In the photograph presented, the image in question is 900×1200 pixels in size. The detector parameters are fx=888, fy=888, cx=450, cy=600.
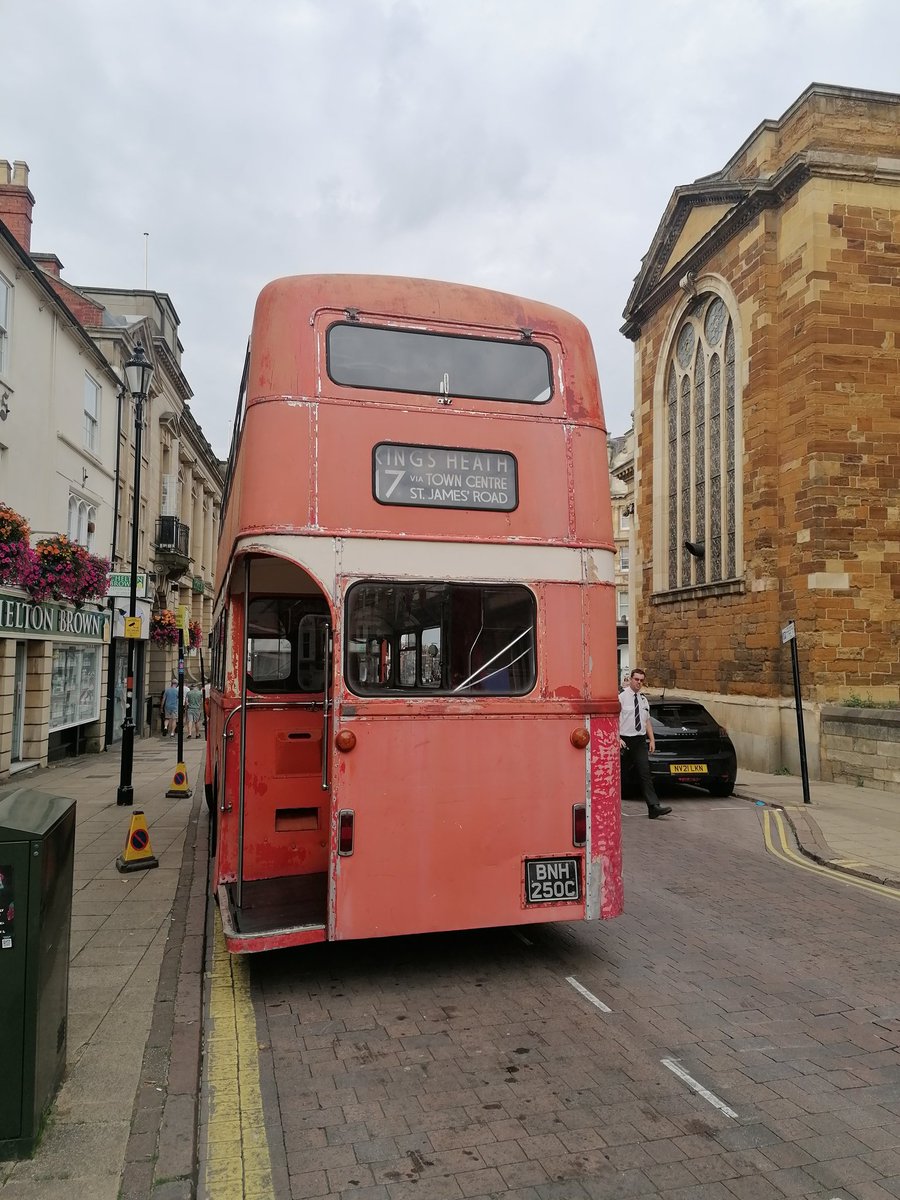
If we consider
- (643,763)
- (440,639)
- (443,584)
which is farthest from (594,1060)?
(643,763)

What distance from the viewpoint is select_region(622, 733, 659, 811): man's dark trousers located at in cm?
1184

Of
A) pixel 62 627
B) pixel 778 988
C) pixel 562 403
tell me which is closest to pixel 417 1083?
pixel 778 988

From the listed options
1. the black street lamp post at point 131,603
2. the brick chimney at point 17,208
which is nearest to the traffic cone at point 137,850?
the black street lamp post at point 131,603

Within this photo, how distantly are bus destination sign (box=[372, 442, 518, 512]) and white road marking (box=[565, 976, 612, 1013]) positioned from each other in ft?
9.63

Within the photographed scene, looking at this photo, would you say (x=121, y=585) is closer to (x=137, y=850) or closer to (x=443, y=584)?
(x=137, y=850)

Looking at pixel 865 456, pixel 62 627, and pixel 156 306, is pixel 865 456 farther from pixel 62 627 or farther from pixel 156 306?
pixel 156 306

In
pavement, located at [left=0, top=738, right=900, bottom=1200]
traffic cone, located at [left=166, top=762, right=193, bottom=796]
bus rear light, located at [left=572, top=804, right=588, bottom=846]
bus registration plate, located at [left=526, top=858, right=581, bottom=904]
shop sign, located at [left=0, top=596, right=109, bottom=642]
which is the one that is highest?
shop sign, located at [left=0, top=596, right=109, bottom=642]

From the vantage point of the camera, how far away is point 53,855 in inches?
148

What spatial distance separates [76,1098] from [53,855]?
1091 mm

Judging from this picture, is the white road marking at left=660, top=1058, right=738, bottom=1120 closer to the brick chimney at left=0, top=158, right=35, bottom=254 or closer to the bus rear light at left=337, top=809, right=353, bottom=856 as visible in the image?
the bus rear light at left=337, top=809, right=353, bottom=856

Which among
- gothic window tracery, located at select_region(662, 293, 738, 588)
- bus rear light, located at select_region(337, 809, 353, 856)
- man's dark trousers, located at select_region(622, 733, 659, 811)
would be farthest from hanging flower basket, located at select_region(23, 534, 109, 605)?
gothic window tracery, located at select_region(662, 293, 738, 588)

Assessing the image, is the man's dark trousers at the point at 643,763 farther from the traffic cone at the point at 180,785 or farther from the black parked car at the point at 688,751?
the traffic cone at the point at 180,785

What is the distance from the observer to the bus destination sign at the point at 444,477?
5.37 m

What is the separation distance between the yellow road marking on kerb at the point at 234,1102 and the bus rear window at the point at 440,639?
195cm
